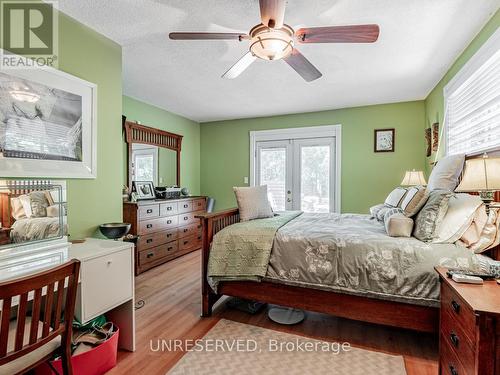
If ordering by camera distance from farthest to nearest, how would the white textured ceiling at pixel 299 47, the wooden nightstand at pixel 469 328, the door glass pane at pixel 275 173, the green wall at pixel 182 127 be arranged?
the door glass pane at pixel 275 173
the green wall at pixel 182 127
the white textured ceiling at pixel 299 47
the wooden nightstand at pixel 469 328

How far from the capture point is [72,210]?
207cm

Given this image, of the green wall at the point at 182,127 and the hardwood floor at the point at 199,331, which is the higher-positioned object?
the green wall at the point at 182,127

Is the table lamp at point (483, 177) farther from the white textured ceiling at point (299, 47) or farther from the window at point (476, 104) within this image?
the white textured ceiling at point (299, 47)

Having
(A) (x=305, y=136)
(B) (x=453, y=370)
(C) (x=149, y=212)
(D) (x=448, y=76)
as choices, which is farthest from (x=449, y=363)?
(A) (x=305, y=136)

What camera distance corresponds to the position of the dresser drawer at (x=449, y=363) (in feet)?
3.95

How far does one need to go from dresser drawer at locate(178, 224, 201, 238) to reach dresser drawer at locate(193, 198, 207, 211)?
31 centimetres

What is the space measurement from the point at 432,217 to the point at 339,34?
4.60ft

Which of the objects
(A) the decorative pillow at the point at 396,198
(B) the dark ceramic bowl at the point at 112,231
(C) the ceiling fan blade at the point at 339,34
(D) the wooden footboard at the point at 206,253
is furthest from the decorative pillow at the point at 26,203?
(A) the decorative pillow at the point at 396,198

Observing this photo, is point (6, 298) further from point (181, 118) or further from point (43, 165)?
point (181, 118)

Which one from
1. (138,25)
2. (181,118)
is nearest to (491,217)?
(138,25)

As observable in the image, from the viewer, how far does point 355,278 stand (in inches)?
74.6

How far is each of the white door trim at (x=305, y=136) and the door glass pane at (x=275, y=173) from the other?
0.66 feet

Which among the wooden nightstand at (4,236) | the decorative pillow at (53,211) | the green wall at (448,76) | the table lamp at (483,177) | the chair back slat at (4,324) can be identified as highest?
the green wall at (448,76)

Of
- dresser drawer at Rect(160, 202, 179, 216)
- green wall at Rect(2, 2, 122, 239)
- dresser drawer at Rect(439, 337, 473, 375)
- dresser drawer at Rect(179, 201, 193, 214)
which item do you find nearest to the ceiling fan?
green wall at Rect(2, 2, 122, 239)
